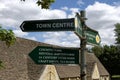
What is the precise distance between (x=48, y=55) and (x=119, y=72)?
73654 mm

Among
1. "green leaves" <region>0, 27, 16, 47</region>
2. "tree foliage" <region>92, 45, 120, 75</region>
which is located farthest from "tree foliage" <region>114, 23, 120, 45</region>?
"green leaves" <region>0, 27, 16, 47</region>

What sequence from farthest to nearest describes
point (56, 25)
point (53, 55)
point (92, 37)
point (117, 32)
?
1. point (117, 32)
2. point (92, 37)
3. point (53, 55)
4. point (56, 25)

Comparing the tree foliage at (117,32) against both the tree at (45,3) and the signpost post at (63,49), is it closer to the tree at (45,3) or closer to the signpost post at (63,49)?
the signpost post at (63,49)

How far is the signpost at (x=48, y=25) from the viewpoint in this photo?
718cm

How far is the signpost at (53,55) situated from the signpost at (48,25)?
0.49 metres

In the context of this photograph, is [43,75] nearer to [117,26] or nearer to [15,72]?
[15,72]

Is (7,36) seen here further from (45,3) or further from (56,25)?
(56,25)

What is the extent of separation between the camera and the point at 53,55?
25.7 feet

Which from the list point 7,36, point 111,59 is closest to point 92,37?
point 7,36

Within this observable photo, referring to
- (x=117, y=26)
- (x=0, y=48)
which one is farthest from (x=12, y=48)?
(x=117, y=26)

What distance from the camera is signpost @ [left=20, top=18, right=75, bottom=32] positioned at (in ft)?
23.5

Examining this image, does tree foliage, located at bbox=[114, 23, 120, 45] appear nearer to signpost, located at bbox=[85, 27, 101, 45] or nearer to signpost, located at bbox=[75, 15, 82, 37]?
signpost, located at bbox=[85, 27, 101, 45]

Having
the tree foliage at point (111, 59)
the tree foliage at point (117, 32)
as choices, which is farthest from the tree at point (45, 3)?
the tree foliage at point (117, 32)

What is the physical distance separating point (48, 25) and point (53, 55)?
759mm
